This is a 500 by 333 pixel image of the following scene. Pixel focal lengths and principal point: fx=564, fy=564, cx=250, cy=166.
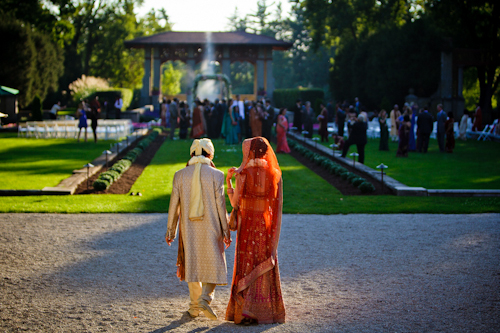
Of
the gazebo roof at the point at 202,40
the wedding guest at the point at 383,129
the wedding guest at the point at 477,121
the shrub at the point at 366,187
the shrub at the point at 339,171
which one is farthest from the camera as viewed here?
the gazebo roof at the point at 202,40

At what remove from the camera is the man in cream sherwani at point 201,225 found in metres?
5.02

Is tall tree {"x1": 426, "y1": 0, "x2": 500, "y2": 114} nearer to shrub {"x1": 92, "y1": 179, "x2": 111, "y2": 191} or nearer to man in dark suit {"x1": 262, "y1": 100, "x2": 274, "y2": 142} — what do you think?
man in dark suit {"x1": 262, "y1": 100, "x2": 274, "y2": 142}

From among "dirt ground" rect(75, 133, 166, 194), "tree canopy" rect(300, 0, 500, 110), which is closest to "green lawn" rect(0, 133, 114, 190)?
"dirt ground" rect(75, 133, 166, 194)

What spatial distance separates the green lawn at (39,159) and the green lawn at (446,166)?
332 inches

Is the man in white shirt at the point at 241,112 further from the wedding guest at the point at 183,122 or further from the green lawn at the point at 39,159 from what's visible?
the green lawn at the point at 39,159

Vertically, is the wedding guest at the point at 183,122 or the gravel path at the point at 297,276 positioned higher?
the wedding guest at the point at 183,122

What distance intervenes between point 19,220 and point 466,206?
7777 millimetres

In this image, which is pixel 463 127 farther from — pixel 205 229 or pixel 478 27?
pixel 205 229

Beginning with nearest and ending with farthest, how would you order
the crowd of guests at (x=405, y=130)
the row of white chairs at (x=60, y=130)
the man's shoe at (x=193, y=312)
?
1. the man's shoe at (x=193, y=312)
2. the crowd of guests at (x=405, y=130)
3. the row of white chairs at (x=60, y=130)

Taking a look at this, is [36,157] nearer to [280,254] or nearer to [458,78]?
[280,254]

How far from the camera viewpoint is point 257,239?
4.95 meters

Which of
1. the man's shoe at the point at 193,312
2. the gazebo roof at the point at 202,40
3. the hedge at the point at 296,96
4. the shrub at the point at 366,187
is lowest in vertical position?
the man's shoe at the point at 193,312

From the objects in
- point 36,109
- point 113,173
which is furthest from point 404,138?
point 36,109

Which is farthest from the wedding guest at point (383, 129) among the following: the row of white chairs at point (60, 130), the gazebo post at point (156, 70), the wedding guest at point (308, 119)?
the gazebo post at point (156, 70)
